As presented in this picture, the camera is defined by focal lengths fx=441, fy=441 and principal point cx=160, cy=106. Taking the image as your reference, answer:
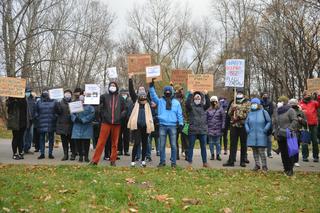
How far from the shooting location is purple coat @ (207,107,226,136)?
48.1 feet

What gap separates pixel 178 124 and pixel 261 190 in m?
3.71

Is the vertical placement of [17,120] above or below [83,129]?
above

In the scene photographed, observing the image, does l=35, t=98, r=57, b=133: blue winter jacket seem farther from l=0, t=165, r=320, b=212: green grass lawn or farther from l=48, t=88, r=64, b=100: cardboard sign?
l=0, t=165, r=320, b=212: green grass lawn

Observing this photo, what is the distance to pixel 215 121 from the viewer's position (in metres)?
14.7

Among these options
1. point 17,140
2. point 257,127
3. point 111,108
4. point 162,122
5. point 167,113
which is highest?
point 111,108

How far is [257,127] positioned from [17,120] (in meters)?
6.90

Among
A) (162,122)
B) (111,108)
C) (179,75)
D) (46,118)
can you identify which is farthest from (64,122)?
(179,75)

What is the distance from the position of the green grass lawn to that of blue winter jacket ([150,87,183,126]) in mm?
1432

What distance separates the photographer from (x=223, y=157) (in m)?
15.3

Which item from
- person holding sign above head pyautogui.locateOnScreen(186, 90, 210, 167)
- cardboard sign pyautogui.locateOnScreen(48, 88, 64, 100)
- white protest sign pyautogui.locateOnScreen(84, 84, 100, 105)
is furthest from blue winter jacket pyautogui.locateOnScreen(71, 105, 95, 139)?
person holding sign above head pyautogui.locateOnScreen(186, 90, 210, 167)

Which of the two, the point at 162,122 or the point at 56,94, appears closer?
the point at 162,122

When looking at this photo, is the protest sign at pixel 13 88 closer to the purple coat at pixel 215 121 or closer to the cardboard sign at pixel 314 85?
the purple coat at pixel 215 121

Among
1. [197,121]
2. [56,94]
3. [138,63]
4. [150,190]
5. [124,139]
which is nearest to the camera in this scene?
[150,190]

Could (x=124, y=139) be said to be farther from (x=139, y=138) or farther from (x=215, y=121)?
(x=215, y=121)
